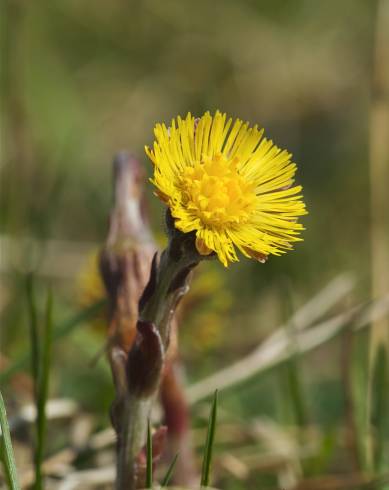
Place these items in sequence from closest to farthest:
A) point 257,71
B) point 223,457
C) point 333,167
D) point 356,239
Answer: point 223,457 → point 356,239 → point 333,167 → point 257,71

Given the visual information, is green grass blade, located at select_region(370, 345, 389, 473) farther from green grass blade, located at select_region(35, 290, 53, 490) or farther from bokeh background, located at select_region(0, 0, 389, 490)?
green grass blade, located at select_region(35, 290, 53, 490)

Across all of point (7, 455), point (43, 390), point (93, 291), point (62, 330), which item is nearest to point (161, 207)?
point (93, 291)

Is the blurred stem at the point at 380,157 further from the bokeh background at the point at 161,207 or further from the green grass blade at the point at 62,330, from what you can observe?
the green grass blade at the point at 62,330

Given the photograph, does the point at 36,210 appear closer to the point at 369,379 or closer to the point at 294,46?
the point at 369,379

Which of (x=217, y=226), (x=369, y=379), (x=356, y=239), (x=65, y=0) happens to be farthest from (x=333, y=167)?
(x=217, y=226)

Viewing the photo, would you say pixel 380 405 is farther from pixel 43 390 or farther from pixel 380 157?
pixel 380 157

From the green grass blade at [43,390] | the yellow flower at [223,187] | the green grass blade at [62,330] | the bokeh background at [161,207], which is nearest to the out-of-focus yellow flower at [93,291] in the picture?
the bokeh background at [161,207]
